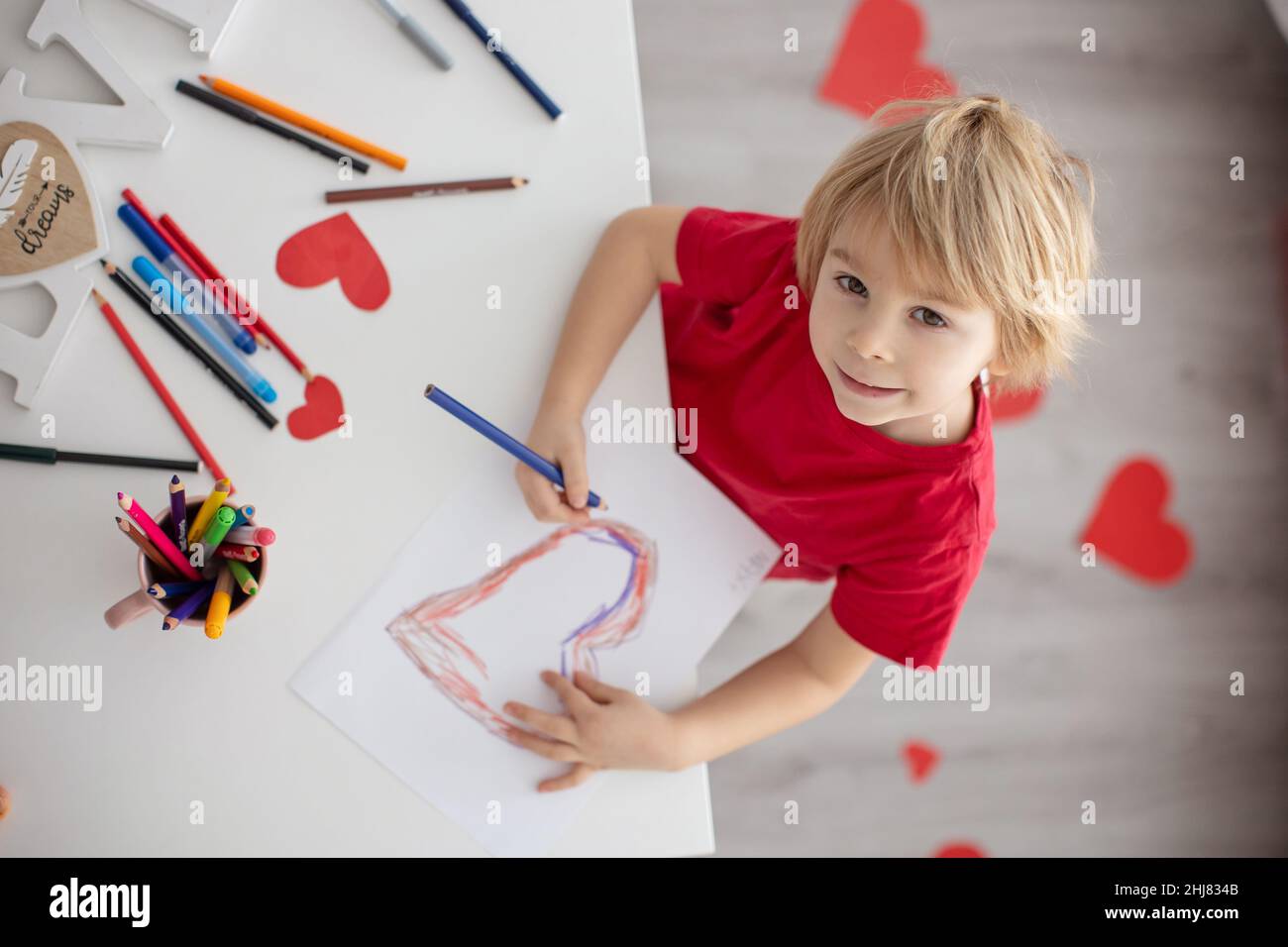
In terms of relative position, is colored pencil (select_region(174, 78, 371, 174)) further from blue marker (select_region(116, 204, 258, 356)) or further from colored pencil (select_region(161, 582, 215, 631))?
colored pencil (select_region(161, 582, 215, 631))

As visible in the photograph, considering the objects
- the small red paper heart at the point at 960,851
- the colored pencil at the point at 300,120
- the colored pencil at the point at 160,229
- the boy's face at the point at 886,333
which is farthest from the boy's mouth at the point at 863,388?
the small red paper heart at the point at 960,851

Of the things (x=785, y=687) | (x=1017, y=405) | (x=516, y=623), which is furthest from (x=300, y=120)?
(x=1017, y=405)

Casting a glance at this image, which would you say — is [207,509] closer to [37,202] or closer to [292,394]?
[292,394]

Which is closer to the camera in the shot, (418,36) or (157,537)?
(157,537)

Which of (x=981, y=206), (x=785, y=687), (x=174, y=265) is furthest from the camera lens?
(x=785, y=687)

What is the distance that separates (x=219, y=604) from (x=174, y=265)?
25 cm

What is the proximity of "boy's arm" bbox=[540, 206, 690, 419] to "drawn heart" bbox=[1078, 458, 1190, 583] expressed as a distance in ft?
2.51

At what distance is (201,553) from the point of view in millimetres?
620

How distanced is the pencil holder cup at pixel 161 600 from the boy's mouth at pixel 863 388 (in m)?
0.40

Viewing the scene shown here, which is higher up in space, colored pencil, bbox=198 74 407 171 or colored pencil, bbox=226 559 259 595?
colored pencil, bbox=198 74 407 171

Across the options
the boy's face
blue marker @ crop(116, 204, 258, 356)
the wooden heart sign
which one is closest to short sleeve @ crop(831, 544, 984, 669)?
the boy's face

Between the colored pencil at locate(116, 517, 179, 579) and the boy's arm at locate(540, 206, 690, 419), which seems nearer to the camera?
the colored pencil at locate(116, 517, 179, 579)

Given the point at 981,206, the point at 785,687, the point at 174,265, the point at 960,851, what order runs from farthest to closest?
the point at 960,851 < the point at 785,687 < the point at 174,265 < the point at 981,206

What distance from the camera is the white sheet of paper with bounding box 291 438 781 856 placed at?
680 millimetres
